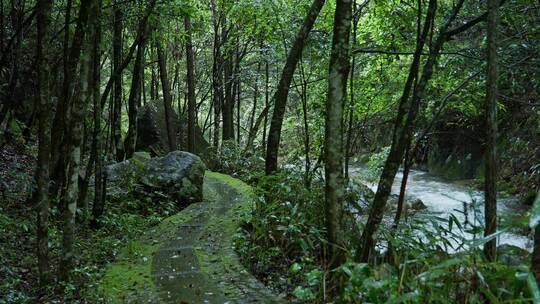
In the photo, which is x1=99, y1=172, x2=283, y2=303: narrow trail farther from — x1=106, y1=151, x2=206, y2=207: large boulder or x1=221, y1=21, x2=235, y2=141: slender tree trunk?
x1=221, y1=21, x2=235, y2=141: slender tree trunk

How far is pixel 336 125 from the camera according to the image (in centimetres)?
565

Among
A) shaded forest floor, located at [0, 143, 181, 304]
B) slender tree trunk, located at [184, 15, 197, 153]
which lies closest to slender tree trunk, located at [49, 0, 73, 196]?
shaded forest floor, located at [0, 143, 181, 304]

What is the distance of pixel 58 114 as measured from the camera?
7.96 m

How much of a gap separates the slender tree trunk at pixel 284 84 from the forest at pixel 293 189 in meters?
0.04

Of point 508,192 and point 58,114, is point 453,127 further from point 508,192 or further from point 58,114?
point 58,114

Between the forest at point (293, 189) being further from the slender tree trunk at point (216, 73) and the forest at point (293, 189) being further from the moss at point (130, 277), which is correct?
the slender tree trunk at point (216, 73)

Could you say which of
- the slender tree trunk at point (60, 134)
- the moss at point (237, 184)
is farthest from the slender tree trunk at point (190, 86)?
the slender tree trunk at point (60, 134)

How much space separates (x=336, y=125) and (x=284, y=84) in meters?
4.35

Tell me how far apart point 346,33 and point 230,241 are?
178 inches

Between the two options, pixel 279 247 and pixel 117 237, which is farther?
pixel 117 237

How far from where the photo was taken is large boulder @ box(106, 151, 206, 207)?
37.7 ft

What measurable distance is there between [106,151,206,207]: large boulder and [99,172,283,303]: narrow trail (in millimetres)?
938

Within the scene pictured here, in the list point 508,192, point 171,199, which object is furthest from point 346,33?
point 508,192

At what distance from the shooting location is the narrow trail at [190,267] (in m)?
5.98
